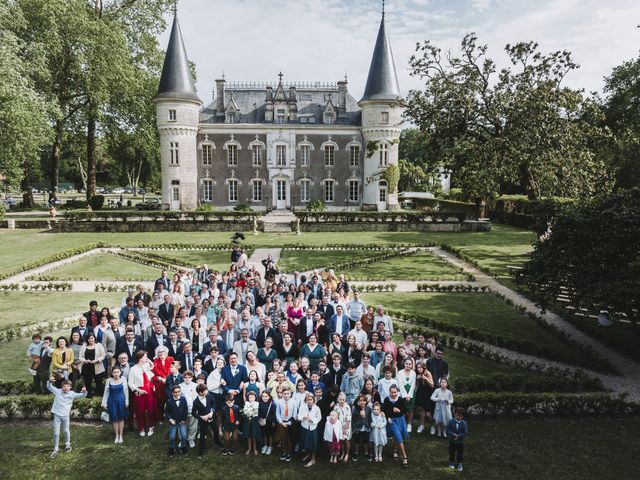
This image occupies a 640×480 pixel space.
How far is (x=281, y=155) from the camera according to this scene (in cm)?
5003

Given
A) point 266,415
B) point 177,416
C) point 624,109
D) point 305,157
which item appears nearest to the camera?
point 177,416

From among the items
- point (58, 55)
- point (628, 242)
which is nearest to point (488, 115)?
point (628, 242)

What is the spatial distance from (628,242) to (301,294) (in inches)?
315

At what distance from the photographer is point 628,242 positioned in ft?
36.9

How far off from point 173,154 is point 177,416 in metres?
42.7

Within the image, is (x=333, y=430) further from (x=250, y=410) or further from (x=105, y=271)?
(x=105, y=271)

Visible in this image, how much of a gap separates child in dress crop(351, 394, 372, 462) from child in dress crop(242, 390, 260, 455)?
5.54ft

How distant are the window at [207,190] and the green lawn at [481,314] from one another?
34695mm

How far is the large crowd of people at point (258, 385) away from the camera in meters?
8.16

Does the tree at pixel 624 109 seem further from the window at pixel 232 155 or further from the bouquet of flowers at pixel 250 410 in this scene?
the bouquet of flowers at pixel 250 410

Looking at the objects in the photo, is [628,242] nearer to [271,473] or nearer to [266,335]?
[266,335]

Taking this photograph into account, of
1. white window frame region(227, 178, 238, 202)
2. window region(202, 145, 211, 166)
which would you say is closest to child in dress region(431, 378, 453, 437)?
white window frame region(227, 178, 238, 202)

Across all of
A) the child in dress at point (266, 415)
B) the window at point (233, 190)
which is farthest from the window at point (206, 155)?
the child in dress at point (266, 415)

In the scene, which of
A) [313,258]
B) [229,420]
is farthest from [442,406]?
[313,258]
